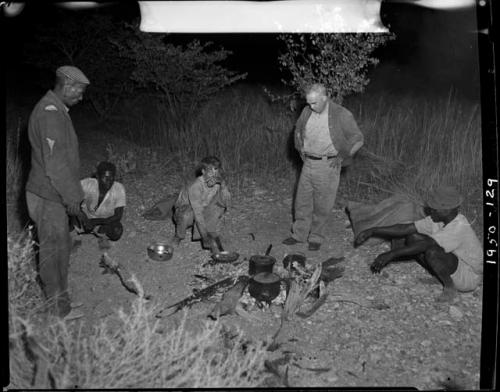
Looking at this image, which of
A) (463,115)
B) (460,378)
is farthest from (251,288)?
(463,115)

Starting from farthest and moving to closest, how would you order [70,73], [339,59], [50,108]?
1. [339,59]
2. [70,73]
3. [50,108]

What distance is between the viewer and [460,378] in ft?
13.1

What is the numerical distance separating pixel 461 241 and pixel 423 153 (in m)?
3.51

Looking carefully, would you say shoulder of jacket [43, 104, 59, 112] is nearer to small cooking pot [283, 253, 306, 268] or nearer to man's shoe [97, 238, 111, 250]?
man's shoe [97, 238, 111, 250]

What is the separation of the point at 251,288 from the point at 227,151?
15.6ft

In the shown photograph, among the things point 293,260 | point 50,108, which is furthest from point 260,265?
point 50,108

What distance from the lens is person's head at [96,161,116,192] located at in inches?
233

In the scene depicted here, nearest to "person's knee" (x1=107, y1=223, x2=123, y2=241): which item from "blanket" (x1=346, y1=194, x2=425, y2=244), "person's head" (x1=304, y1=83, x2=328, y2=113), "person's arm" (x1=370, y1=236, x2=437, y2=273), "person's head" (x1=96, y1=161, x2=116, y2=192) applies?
"person's head" (x1=96, y1=161, x2=116, y2=192)

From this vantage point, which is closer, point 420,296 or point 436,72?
point 420,296

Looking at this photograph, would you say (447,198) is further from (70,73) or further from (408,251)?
(70,73)

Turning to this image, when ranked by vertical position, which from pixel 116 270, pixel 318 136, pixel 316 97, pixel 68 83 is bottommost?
pixel 116 270

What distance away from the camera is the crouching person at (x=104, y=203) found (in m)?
5.96

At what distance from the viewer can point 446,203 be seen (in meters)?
4.78

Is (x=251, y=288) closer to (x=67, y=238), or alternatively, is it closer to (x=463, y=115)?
(x=67, y=238)
